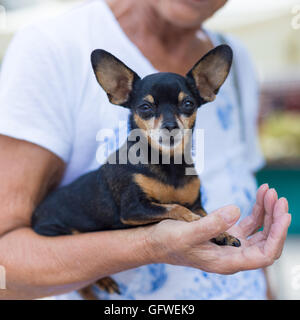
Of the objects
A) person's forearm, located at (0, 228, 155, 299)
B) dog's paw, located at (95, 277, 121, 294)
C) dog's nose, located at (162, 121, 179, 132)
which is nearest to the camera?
dog's nose, located at (162, 121, 179, 132)

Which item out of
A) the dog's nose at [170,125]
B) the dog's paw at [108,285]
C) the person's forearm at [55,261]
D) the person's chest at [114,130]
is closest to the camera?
the dog's nose at [170,125]

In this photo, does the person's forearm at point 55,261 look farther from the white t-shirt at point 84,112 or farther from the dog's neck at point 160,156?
the dog's neck at point 160,156

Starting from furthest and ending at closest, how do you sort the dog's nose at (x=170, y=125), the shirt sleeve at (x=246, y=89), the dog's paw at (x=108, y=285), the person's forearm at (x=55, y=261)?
the shirt sleeve at (x=246, y=89), the dog's paw at (x=108, y=285), the person's forearm at (x=55, y=261), the dog's nose at (x=170, y=125)

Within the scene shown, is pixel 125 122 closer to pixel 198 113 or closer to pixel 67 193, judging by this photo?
pixel 198 113

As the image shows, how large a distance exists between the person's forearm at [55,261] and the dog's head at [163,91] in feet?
0.99

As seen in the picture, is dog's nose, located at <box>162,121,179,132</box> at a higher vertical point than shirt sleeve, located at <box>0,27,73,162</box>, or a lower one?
lower

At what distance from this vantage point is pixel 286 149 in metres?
3.14

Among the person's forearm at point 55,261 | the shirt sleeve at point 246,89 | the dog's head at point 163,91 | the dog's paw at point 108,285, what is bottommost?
the dog's paw at point 108,285

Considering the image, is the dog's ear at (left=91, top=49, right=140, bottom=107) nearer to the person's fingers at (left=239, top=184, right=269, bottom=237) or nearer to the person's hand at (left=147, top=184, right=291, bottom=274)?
the person's hand at (left=147, top=184, right=291, bottom=274)

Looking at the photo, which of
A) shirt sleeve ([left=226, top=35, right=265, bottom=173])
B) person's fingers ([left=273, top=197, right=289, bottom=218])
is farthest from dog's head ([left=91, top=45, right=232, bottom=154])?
shirt sleeve ([left=226, top=35, right=265, bottom=173])

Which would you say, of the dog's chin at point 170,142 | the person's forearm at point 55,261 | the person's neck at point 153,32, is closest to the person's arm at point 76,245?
the person's forearm at point 55,261

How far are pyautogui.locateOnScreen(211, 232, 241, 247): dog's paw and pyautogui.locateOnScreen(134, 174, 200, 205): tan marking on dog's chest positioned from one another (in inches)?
2.8

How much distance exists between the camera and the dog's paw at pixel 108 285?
87 centimetres

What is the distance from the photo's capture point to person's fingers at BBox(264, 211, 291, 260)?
63cm
